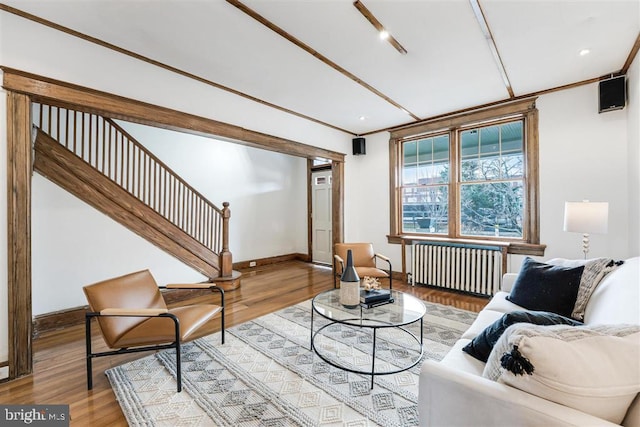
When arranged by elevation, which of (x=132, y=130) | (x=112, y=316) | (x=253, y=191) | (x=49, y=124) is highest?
(x=132, y=130)

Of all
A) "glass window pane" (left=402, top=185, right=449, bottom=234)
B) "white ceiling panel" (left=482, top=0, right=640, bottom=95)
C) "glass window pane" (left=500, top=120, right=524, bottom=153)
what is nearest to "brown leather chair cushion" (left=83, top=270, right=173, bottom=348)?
"white ceiling panel" (left=482, top=0, right=640, bottom=95)

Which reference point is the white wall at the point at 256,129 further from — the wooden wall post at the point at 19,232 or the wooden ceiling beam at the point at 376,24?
the wooden ceiling beam at the point at 376,24

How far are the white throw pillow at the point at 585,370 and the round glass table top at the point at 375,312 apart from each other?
1111 mm

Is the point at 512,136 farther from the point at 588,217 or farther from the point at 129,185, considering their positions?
the point at 129,185

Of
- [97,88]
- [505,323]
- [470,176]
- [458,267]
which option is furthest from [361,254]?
[97,88]

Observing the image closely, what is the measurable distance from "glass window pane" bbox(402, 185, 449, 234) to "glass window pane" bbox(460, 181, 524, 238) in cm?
28

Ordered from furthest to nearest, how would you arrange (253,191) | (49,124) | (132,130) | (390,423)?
(253,191) < (132,130) < (49,124) < (390,423)

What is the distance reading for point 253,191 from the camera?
6.24 m

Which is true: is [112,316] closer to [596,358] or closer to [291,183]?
[596,358]

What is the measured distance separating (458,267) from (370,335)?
2031 millimetres

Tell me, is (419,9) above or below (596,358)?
above

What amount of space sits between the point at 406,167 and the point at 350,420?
4.08 meters

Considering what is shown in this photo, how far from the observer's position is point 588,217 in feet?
8.43

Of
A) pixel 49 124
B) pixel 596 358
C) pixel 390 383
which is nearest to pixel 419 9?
pixel 596 358
